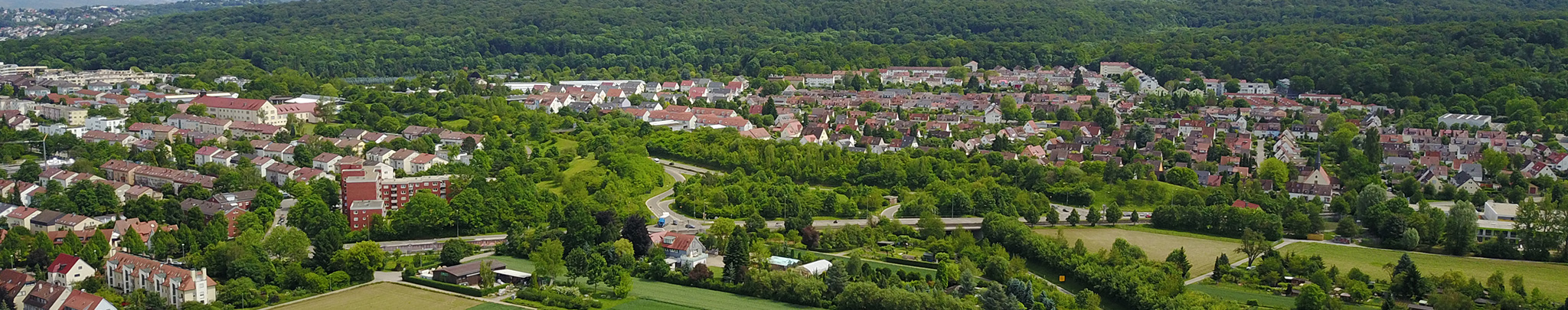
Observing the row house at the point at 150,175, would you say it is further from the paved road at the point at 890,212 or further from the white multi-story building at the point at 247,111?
the paved road at the point at 890,212

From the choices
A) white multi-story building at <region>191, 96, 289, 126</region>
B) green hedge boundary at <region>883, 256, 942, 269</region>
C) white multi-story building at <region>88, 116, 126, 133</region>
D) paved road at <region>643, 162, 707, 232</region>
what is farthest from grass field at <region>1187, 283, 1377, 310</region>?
white multi-story building at <region>88, 116, 126, 133</region>

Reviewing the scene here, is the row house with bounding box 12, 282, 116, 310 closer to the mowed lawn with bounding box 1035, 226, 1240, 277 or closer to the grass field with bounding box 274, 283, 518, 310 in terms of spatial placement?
the grass field with bounding box 274, 283, 518, 310

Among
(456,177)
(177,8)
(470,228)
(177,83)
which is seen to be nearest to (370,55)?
(177,83)

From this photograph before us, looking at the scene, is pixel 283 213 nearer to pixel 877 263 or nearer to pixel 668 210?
pixel 668 210

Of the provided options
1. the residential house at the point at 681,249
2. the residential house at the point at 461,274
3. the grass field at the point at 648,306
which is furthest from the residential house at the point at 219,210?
the grass field at the point at 648,306

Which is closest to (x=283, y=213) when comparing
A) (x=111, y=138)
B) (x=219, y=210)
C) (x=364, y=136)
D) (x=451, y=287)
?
(x=219, y=210)
